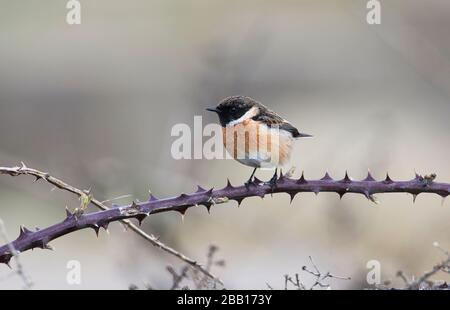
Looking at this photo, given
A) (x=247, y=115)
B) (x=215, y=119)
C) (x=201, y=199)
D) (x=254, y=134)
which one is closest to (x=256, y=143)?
(x=254, y=134)

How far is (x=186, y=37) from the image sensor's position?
13.2 meters

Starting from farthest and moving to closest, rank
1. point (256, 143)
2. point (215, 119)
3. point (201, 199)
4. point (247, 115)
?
point (215, 119), point (247, 115), point (256, 143), point (201, 199)

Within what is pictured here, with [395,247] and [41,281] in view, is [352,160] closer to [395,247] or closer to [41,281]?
[395,247]

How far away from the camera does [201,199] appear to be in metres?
3.17

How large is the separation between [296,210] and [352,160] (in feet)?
3.17

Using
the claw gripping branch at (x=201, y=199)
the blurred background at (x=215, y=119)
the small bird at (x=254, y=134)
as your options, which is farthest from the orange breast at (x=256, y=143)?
the claw gripping branch at (x=201, y=199)

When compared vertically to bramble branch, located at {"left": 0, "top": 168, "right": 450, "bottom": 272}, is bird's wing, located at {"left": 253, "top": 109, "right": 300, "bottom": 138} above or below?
above

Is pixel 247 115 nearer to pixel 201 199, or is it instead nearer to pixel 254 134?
pixel 254 134

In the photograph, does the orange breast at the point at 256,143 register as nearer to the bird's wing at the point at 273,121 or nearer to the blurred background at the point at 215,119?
the bird's wing at the point at 273,121

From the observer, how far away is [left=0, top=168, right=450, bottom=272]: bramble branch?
2943mm

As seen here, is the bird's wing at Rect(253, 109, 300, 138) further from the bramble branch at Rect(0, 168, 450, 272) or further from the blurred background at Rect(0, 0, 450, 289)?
the bramble branch at Rect(0, 168, 450, 272)

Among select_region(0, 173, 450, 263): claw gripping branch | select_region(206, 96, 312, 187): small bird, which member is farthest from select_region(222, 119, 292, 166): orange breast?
select_region(0, 173, 450, 263): claw gripping branch

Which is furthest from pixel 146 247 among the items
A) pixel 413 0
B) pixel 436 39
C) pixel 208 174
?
pixel 413 0

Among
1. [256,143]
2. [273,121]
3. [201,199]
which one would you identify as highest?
[273,121]
